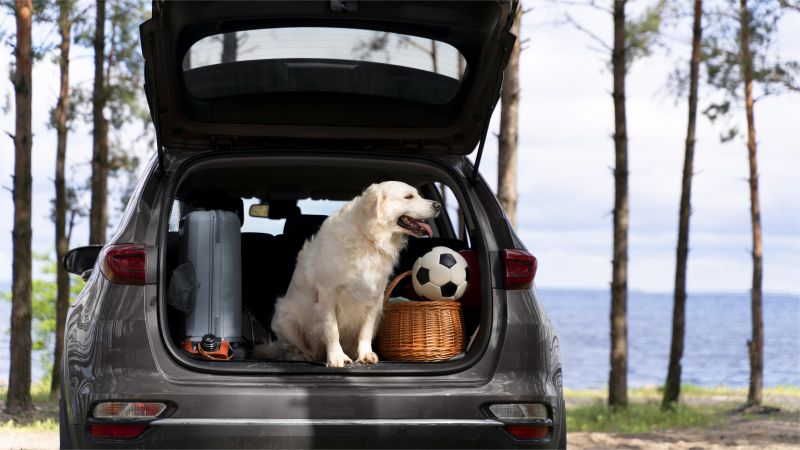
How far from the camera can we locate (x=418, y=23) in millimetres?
4348

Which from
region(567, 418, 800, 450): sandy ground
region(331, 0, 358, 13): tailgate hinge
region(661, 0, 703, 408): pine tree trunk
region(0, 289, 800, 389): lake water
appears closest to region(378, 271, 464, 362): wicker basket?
region(331, 0, 358, 13): tailgate hinge

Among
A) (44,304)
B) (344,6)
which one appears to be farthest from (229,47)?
(44,304)

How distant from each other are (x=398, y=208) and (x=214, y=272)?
3.24ft

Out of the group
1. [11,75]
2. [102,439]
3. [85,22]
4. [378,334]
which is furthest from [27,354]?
[102,439]

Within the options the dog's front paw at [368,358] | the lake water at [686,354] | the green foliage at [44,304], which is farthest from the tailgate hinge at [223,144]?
the green foliage at [44,304]

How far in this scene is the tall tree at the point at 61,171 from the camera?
15.8 m

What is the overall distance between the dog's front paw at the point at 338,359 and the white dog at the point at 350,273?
0.16 ft

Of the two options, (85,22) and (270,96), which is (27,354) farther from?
(270,96)

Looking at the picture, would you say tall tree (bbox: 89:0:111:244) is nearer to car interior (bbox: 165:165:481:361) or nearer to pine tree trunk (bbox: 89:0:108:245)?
pine tree trunk (bbox: 89:0:108:245)

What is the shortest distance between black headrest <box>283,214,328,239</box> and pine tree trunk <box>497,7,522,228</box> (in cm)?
589

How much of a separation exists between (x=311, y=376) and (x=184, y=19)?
63.6 inches

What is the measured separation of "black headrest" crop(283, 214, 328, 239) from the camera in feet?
20.1

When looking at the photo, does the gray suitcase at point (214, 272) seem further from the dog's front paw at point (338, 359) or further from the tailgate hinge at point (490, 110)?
the tailgate hinge at point (490, 110)

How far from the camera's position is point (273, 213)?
6395 millimetres
